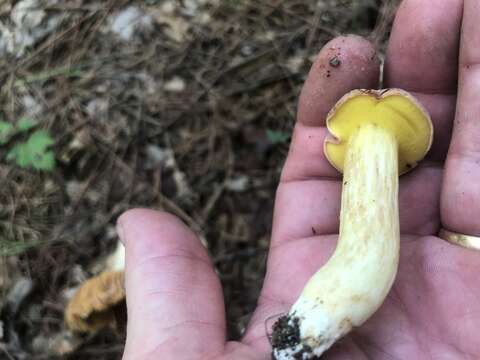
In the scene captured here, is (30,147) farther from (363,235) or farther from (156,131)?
(363,235)

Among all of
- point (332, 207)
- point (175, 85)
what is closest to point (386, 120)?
point (332, 207)

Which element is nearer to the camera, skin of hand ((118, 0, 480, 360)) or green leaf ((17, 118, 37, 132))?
skin of hand ((118, 0, 480, 360))

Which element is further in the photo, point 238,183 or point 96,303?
point 238,183

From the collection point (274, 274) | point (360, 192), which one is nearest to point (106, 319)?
point (274, 274)

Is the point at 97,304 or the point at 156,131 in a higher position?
the point at 156,131

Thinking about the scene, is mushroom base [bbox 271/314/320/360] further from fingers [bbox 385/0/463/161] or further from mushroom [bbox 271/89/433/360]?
fingers [bbox 385/0/463/161]

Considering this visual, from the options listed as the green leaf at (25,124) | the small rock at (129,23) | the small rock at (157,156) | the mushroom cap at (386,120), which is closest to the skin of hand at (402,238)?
the mushroom cap at (386,120)

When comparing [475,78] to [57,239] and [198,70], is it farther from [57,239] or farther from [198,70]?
[57,239]

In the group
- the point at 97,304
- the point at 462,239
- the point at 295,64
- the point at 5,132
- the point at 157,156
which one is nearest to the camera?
→ the point at 462,239

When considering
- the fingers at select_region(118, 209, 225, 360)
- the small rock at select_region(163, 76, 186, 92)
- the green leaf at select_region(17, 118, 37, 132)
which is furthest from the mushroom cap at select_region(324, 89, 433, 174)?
the green leaf at select_region(17, 118, 37, 132)
